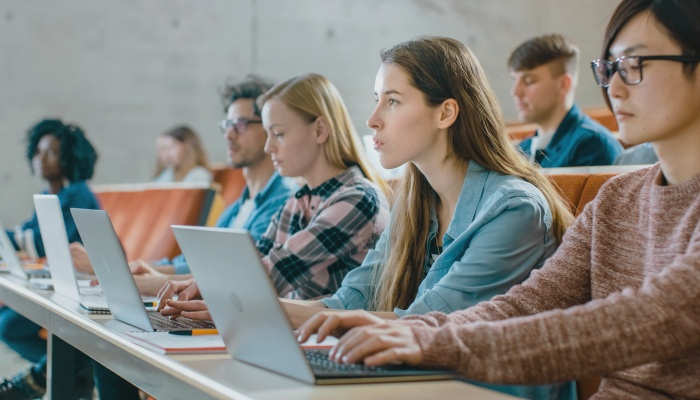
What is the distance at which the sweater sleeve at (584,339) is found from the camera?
908 millimetres

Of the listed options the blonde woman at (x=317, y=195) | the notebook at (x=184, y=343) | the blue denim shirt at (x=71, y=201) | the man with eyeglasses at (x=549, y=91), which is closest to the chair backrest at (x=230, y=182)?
the blue denim shirt at (x=71, y=201)

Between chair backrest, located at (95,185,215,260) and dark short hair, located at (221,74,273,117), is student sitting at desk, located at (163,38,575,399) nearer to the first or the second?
dark short hair, located at (221,74,273,117)

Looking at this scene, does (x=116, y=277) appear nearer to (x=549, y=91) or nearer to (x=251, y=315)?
(x=251, y=315)

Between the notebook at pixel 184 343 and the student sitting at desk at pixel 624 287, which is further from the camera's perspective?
the notebook at pixel 184 343

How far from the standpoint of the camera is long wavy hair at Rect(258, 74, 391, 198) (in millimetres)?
2289

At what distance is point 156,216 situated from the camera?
4074mm

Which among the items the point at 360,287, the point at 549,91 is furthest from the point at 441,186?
the point at 549,91

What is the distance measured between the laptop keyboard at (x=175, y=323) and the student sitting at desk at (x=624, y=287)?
0.38 m

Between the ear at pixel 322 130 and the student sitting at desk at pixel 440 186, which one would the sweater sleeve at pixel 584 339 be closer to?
→ the student sitting at desk at pixel 440 186

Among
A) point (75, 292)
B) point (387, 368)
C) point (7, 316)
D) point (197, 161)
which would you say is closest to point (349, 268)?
point (75, 292)

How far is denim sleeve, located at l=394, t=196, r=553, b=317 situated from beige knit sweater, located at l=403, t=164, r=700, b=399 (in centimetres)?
17

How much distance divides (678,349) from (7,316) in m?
2.85

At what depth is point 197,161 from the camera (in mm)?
6402

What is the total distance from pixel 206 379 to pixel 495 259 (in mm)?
642
